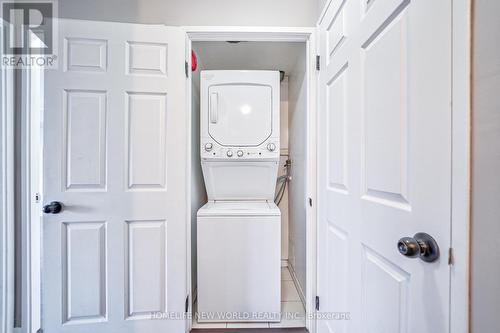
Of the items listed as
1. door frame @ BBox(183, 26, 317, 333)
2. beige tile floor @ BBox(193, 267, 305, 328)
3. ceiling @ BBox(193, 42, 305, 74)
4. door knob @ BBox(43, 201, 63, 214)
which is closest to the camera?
door knob @ BBox(43, 201, 63, 214)

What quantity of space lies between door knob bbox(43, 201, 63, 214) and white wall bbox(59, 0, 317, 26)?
1359 mm

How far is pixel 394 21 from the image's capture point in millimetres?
717

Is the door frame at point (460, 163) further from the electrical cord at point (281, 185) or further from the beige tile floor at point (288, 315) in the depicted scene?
the electrical cord at point (281, 185)

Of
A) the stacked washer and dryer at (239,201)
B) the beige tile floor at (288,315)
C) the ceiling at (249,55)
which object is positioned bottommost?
the beige tile floor at (288,315)

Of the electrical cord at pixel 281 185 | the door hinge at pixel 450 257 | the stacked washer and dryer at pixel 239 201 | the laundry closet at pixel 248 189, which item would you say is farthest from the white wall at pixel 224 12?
the door hinge at pixel 450 257

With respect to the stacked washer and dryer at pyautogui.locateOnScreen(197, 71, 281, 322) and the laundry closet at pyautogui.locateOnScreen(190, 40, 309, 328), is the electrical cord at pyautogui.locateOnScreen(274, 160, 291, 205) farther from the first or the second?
the stacked washer and dryer at pyautogui.locateOnScreen(197, 71, 281, 322)

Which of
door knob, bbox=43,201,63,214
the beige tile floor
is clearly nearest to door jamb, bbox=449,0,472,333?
the beige tile floor

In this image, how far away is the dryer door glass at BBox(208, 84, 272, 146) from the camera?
6.55 ft

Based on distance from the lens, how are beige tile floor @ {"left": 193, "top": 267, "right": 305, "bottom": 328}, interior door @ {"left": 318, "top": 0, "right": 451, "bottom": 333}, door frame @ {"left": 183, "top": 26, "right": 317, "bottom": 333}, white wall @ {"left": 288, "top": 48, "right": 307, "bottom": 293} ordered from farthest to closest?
white wall @ {"left": 288, "top": 48, "right": 307, "bottom": 293} < beige tile floor @ {"left": 193, "top": 267, "right": 305, "bottom": 328} < door frame @ {"left": 183, "top": 26, "right": 317, "bottom": 333} < interior door @ {"left": 318, "top": 0, "right": 451, "bottom": 333}

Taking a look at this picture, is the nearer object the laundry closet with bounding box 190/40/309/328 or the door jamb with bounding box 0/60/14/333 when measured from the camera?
the door jamb with bounding box 0/60/14/333

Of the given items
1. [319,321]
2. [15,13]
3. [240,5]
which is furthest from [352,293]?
[15,13]

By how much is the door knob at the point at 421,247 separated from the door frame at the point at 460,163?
4 cm

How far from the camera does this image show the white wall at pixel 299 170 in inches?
70.7

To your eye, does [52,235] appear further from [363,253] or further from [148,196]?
[363,253]
